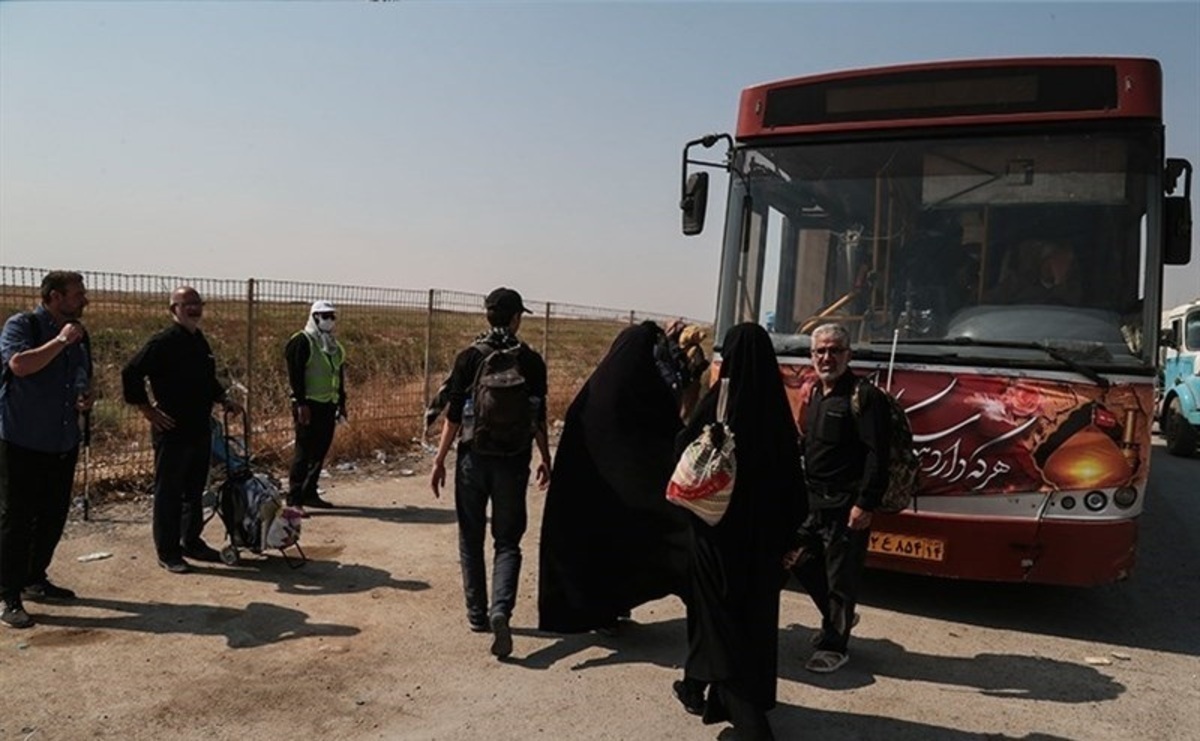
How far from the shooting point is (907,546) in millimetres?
5043

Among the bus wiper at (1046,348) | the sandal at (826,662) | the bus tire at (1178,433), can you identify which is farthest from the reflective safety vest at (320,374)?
the bus tire at (1178,433)

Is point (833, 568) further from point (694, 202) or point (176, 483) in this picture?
point (176, 483)

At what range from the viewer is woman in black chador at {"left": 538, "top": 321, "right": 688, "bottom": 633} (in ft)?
14.2

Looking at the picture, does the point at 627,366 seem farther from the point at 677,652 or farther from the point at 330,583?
the point at 330,583

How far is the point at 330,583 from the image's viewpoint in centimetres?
563

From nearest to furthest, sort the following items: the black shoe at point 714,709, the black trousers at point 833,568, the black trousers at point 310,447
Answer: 1. the black shoe at point 714,709
2. the black trousers at point 833,568
3. the black trousers at point 310,447

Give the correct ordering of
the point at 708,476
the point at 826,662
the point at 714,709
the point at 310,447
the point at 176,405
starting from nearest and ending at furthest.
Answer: the point at 708,476 → the point at 714,709 → the point at 826,662 → the point at 176,405 → the point at 310,447

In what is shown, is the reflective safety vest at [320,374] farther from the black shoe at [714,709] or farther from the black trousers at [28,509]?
the black shoe at [714,709]

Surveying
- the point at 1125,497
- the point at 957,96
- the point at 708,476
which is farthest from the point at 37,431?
the point at 1125,497

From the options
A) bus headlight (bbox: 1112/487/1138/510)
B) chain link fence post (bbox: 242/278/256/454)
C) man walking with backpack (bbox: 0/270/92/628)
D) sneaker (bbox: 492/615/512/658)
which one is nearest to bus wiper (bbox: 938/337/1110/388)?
bus headlight (bbox: 1112/487/1138/510)

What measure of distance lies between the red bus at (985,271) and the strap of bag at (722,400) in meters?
1.90

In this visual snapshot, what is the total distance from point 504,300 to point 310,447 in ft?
11.5

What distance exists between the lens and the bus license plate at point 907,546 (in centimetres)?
497

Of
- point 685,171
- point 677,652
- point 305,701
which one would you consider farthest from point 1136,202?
point 305,701
